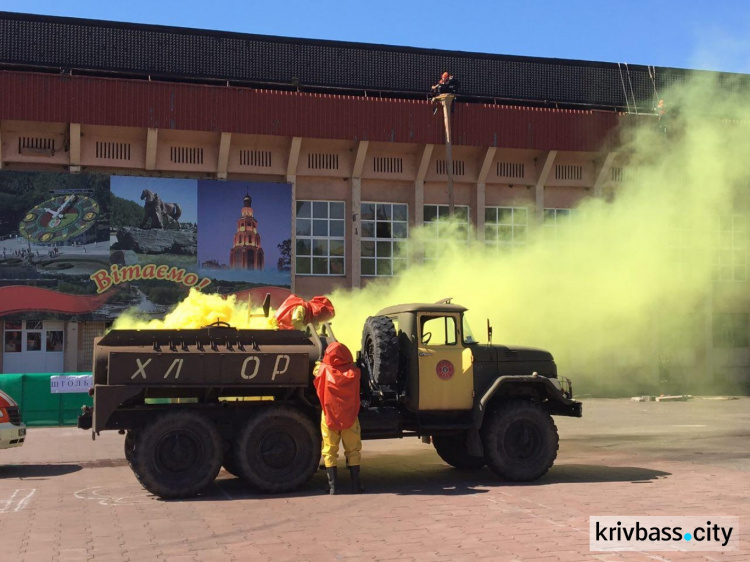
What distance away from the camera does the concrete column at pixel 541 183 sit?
109ft

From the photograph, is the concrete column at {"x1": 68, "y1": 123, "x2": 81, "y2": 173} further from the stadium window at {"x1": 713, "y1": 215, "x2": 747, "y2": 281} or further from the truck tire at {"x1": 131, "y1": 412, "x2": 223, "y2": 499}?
the stadium window at {"x1": 713, "y1": 215, "x2": 747, "y2": 281}

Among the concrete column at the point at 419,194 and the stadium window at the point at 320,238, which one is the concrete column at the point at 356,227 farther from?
→ the concrete column at the point at 419,194

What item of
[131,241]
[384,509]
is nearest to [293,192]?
[131,241]

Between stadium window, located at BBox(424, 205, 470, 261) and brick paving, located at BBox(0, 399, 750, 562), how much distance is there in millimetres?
16615

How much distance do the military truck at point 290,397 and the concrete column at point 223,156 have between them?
18.3 meters

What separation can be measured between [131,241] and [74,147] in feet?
12.0

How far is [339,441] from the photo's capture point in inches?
449

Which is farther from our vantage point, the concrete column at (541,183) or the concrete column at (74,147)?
the concrete column at (541,183)

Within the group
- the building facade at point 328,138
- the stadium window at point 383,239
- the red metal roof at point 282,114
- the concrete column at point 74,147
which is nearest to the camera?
the red metal roof at point 282,114

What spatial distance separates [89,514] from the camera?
10148mm

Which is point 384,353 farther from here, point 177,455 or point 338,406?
point 177,455

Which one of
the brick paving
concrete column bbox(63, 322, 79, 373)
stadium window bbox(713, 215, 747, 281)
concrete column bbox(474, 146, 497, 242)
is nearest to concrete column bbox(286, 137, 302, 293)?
concrete column bbox(474, 146, 497, 242)

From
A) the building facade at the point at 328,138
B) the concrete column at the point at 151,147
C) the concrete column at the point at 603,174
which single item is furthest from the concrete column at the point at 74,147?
the concrete column at the point at 603,174

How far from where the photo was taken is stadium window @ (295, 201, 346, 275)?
31.6 metres
